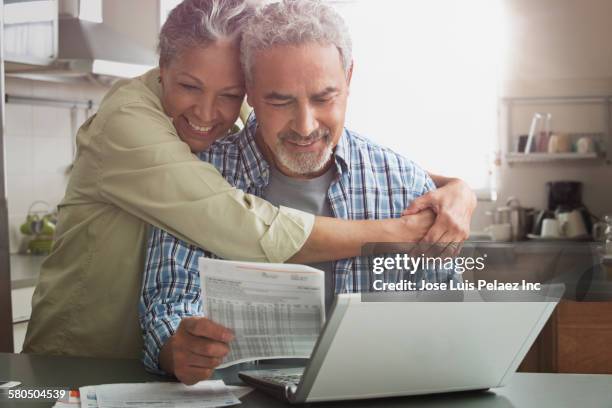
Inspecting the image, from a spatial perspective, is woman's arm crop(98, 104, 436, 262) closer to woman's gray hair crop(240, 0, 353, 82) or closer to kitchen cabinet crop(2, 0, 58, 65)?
woman's gray hair crop(240, 0, 353, 82)

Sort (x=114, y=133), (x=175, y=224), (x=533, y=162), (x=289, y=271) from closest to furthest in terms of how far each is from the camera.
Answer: (x=289, y=271) < (x=175, y=224) < (x=114, y=133) < (x=533, y=162)

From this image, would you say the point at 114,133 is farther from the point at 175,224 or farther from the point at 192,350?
the point at 192,350

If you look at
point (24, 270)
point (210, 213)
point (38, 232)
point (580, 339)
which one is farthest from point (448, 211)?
point (38, 232)

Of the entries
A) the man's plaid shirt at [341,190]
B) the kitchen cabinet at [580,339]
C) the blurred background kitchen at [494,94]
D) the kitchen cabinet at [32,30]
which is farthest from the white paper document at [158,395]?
the blurred background kitchen at [494,94]

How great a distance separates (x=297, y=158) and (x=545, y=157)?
283cm

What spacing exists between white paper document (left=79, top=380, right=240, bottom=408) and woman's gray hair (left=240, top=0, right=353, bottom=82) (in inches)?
25.5

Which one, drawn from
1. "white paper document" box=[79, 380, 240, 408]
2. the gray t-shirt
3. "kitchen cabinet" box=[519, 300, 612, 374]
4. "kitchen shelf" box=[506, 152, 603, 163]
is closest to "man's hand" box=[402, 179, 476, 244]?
the gray t-shirt

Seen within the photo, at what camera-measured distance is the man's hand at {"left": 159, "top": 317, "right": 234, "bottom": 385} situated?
1.03 metres

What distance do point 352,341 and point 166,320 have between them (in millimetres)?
443

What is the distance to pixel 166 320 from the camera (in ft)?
4.17

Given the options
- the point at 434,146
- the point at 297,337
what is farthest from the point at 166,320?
the point at 434,146

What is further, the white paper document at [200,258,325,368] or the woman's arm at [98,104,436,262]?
the woman's arm at [98,104,436,262]

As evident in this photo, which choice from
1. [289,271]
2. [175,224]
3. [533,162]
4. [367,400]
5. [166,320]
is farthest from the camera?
[533,162]

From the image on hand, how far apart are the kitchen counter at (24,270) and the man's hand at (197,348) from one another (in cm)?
176
